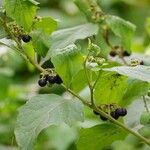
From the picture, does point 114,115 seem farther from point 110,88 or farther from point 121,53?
point 121,53

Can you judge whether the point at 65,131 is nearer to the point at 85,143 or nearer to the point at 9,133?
the point at 9,133

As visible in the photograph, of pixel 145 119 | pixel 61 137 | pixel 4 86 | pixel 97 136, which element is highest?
pixel 145 119

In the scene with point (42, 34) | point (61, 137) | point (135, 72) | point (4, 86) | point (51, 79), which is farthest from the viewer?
point (61, 137)

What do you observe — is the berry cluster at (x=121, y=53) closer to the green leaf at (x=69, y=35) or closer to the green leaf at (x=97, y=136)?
the green leaf at (x=69, y=35)

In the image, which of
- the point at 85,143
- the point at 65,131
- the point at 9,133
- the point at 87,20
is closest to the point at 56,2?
the point at 65,131

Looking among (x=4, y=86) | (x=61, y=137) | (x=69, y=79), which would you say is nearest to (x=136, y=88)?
(x=69, y=79)
